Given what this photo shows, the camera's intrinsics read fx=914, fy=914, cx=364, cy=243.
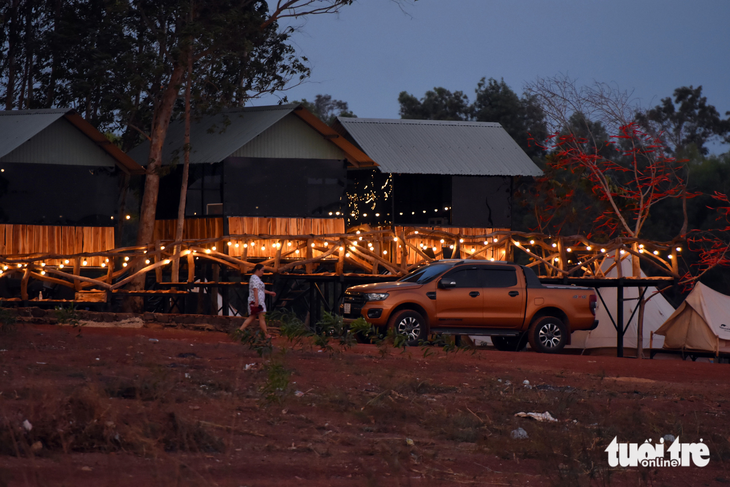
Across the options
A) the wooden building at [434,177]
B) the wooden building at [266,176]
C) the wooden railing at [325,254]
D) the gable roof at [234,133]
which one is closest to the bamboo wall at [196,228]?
the wooden building at [266,176]

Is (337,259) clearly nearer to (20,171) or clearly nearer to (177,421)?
(20,171)

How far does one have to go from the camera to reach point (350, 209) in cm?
2875

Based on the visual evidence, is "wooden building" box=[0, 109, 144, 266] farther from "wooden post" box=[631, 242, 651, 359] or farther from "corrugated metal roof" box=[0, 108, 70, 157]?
→ "wooden post" box=[631, 242, 651, 359]

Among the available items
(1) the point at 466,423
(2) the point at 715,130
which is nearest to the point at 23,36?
(1) the point at 466,423

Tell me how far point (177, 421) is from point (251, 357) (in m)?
5.59

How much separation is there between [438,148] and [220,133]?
265 inches

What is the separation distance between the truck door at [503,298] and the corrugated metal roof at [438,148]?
7795 mm

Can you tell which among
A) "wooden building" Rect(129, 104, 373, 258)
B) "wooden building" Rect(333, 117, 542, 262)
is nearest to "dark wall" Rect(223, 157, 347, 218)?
"wooden building" Rect(129, 104, 373, 258)

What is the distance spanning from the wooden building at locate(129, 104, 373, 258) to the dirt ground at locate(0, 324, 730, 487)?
35.2 ft

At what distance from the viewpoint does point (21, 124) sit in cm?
2456

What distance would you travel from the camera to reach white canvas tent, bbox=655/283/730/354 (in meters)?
24.2

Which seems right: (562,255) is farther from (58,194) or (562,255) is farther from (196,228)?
(58,194)

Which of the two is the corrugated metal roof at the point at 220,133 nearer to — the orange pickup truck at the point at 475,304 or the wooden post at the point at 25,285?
the wooden post at the point at 25,285

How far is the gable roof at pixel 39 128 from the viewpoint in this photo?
23.6m
